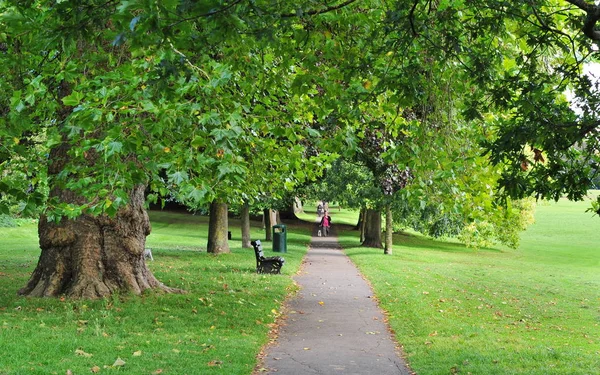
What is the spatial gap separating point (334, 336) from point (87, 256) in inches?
198

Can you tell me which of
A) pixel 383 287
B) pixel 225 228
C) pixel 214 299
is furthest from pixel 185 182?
pixel 225 228

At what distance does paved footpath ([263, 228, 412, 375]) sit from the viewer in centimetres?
866

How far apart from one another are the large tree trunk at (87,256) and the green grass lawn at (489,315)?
5.10 metres

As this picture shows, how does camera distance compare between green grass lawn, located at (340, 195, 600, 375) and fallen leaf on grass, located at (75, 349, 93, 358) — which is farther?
green grass lawn, located at (340, 195, 600, 375)

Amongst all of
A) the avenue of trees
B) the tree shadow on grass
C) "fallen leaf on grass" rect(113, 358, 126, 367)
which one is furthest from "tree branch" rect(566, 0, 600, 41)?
the tree shadow on grass

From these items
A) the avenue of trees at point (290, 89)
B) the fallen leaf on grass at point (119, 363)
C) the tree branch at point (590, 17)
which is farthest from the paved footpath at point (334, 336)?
the tree branch at point (590, 17)

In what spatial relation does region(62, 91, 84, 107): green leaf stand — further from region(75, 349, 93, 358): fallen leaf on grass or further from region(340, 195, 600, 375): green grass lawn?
region(340, 195, 600, 375): green grass lawn

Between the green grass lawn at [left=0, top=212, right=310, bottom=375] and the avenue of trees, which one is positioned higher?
the avenue of trees

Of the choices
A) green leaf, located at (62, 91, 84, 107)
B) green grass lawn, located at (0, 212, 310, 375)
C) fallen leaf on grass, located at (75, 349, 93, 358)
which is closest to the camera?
green leaf, located at (62, 91, 84, 107)

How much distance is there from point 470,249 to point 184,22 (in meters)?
43.6

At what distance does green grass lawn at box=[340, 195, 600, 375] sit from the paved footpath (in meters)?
0.34

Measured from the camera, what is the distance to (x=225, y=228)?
27.1 metres

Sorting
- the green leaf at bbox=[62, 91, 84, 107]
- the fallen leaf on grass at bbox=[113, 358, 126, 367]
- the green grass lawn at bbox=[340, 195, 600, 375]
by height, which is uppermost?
the green leaf at bbox=[62, 91, 84, 107]

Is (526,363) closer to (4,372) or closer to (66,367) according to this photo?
(66,367)
